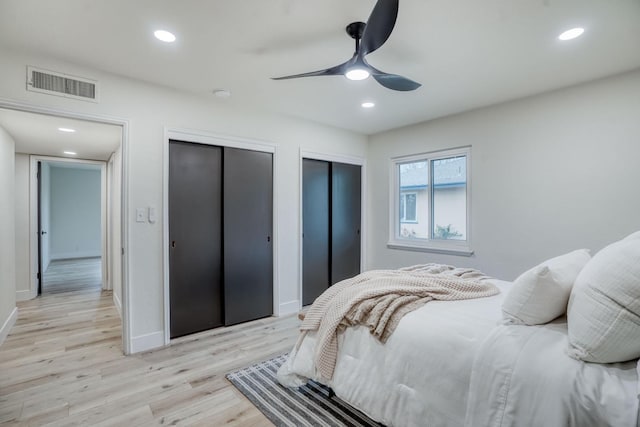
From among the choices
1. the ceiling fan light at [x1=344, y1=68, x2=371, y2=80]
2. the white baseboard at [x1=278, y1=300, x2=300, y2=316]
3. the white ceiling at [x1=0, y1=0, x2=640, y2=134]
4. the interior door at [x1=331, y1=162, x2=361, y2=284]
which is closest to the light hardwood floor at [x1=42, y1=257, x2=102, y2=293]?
the white baseboard at [x1=278, y1=300, x2=300, y2=316]

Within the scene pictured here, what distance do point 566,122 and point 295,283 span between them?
3392mm

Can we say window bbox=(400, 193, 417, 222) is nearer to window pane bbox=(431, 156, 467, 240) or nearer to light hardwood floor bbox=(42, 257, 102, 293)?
window pane bbox=(431, 156, 467, 240)

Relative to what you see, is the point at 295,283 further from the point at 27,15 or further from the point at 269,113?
the point at 27,15

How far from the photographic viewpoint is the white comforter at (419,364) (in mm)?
1423

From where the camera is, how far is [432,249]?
411 cm

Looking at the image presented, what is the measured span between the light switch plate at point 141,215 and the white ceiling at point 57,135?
0.95 m

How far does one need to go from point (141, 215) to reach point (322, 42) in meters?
2.17

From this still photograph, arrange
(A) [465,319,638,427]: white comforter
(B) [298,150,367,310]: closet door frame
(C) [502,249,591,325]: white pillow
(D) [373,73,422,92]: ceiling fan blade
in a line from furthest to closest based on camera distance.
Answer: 1. (B) [298,150,367,310]: closet door frame
2. (D) [373,73,422,92]: ceiling fan blade
3. (C) [502,249,591,325]: white pillow
4. (A) [465,319,638,427]: white comforter

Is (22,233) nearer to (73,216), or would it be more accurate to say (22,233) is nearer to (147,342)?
(147,342)

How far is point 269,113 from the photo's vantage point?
3770mm

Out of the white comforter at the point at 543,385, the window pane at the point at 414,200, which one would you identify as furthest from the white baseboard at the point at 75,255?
the white comforter at the point at 543,385

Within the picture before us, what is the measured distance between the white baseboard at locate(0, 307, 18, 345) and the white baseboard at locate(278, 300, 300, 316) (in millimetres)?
2733

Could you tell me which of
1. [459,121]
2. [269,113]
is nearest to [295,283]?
[269,113]

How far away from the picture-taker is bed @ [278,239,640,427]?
1.10 metres
